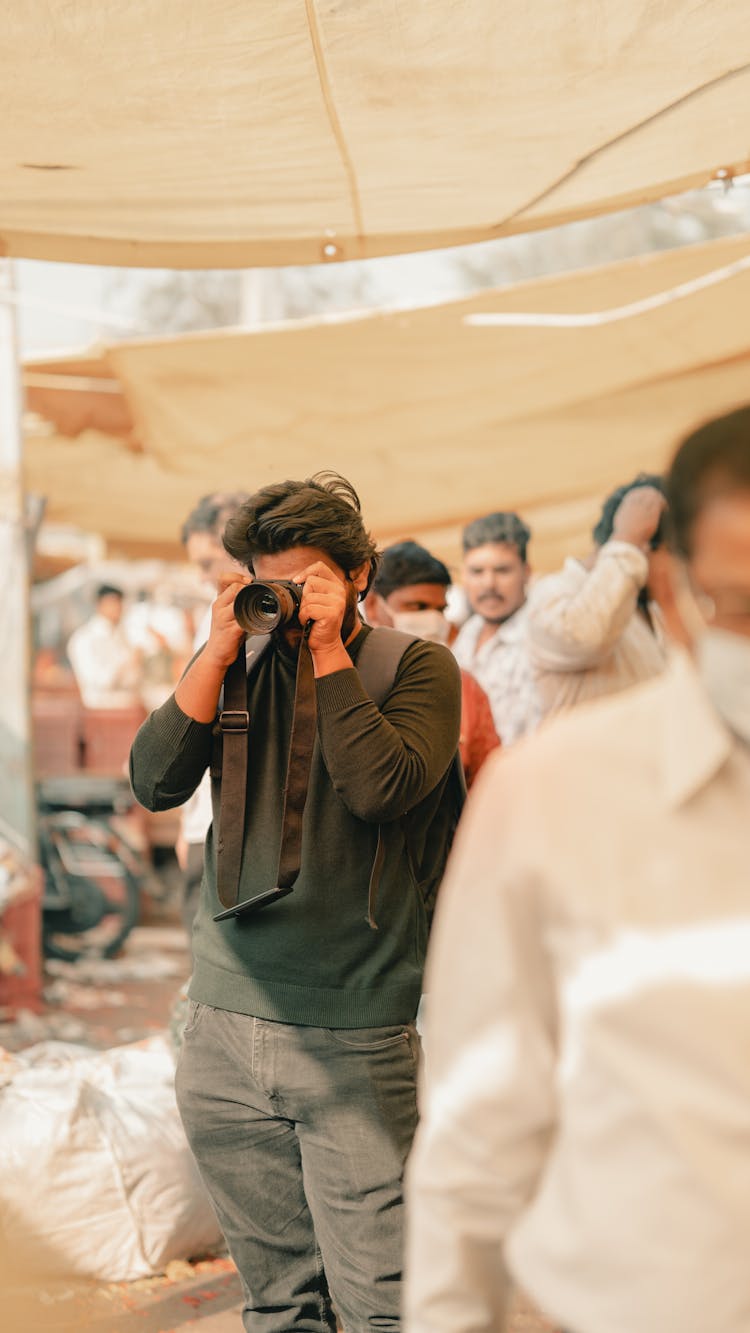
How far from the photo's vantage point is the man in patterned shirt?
440 cm

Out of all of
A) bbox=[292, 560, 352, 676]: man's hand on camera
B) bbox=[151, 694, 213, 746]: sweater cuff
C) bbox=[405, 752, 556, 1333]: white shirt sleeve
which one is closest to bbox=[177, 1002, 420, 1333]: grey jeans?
bbox=[151, 694, 213, 746]: sweater cuff

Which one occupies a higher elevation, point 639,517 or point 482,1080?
point 639,517

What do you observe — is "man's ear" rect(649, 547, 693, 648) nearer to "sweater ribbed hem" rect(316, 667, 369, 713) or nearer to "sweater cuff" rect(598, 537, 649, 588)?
→ "sweater cuff" rect(598, 537, 649, 588)

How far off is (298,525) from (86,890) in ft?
21.7

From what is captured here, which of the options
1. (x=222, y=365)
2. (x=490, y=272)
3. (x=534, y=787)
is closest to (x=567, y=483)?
(x=490, y=272)

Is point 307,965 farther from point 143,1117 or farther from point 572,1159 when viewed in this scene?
point 143,1117

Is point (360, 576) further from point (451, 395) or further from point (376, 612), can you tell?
point (451, 395)

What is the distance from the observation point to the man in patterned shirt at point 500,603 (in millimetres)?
4398

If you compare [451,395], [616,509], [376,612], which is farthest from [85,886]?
[616,509]

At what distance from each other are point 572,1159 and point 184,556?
8.62 m

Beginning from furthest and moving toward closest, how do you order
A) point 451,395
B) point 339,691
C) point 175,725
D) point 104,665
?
point 104,665
point 451,395
point 175,725
point 339,691

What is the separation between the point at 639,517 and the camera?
3752 millimetres

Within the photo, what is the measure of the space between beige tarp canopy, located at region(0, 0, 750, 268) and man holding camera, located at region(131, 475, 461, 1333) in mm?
865

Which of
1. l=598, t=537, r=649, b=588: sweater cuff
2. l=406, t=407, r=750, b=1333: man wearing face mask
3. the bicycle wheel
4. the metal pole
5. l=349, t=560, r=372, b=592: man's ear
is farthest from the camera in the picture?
the bicycle wheel
